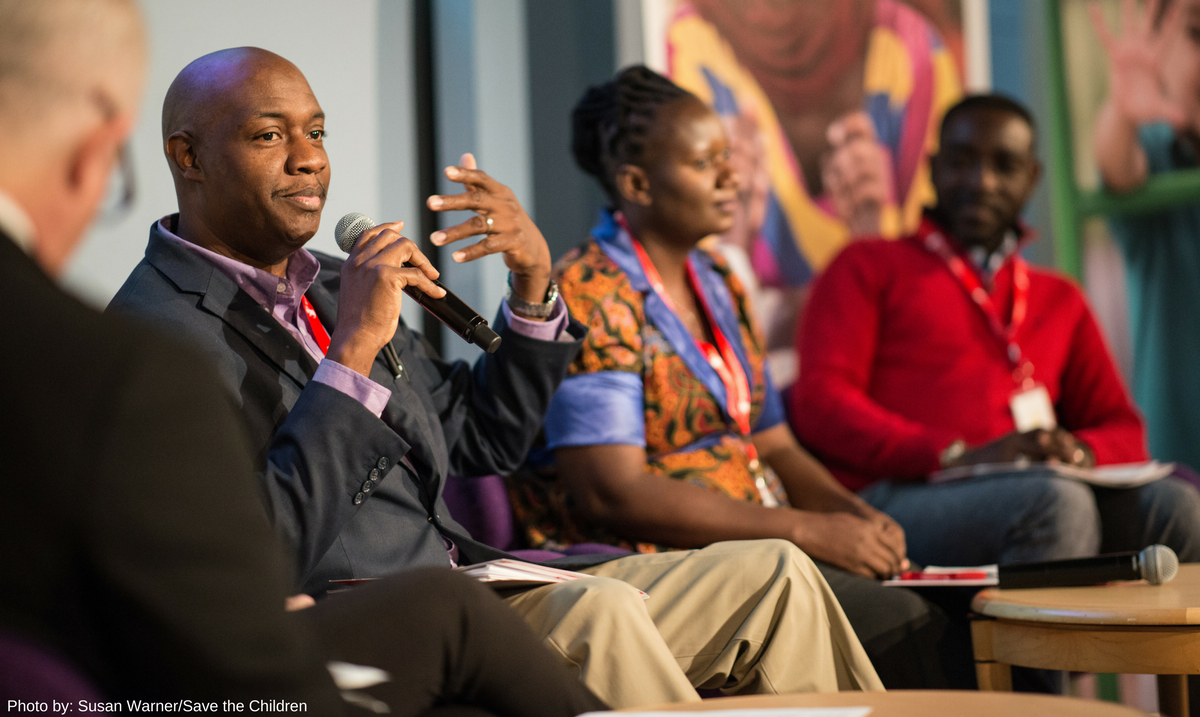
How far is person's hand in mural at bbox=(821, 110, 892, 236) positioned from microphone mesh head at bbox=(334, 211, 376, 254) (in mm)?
2411

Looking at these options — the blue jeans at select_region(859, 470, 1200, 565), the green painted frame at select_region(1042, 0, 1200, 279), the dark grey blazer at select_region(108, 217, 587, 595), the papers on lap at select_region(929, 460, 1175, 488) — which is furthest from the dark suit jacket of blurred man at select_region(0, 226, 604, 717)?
the green painted frame at select_region(1042, 0, 1200, 279)

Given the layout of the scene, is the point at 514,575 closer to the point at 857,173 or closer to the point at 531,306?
the point at 531,306

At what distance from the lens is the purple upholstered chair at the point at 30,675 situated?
73 cm

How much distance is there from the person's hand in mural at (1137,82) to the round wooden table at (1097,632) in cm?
272

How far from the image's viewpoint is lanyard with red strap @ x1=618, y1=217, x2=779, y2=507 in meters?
2.42

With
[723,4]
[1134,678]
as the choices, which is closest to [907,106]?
[723,4]

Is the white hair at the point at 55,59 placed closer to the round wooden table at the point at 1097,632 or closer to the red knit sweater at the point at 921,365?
the round wooden table at the point at 1097,632

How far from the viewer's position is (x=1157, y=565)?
189cm

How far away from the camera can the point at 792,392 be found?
302 cm

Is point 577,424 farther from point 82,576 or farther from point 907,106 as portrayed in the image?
point 907,106

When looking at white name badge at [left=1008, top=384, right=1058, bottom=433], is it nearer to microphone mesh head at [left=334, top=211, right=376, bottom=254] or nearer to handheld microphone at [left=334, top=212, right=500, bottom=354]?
handheld microphone at [left=334, top=212, right=500, bottom=354]

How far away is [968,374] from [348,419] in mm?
2051

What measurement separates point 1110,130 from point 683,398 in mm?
2859

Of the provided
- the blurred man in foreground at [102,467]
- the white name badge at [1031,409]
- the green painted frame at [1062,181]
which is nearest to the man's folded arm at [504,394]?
the blurred man in foreground at [102,467]
